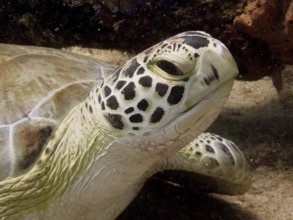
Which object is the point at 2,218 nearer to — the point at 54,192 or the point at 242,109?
the point at 54,192

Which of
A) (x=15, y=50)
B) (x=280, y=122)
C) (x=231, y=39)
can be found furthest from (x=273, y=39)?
(x=15, y=50)

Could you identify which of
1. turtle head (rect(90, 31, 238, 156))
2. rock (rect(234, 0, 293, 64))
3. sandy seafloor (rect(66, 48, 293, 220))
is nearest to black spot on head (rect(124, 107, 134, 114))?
turtle head (rect(90, 31, 238, 156))

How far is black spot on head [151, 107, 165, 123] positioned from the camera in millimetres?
1745

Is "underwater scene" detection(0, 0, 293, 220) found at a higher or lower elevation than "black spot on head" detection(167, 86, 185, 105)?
lower

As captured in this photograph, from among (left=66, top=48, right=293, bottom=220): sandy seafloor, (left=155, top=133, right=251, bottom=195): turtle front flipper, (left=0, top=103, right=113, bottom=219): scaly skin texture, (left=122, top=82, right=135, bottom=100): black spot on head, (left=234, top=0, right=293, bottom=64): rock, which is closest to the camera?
(left=122, top=82, right=135, bottom=100): black spot on head

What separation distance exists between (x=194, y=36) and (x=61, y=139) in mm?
970

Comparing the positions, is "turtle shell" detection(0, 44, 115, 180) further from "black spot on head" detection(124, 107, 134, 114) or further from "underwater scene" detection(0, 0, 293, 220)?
"black spot on head" detection(124, 107, 134, 114)

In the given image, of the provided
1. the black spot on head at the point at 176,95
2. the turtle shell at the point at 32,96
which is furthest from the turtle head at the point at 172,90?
the turtle shell at the point at 32,96

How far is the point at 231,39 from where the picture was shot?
11.4 ft

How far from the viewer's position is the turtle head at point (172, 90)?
5.52 feet

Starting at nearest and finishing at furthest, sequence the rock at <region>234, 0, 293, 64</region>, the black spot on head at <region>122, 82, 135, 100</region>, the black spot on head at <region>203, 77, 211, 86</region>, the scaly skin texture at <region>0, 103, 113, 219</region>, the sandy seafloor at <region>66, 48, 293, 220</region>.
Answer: the black spot on head at <region>203, 77, 211, 86</region> < the black spot on head at <region>122, 82, 135, 100</region> < the scaly skin texture at <region>0, 103, 113, 219</region> < the sandy seafloor at <region>66, 48, 293, 220</region> < the rock at <region>234, 0, 293, 64</region>

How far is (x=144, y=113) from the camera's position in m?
1.78

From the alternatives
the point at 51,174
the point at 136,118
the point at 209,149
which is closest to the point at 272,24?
the point at 209,149

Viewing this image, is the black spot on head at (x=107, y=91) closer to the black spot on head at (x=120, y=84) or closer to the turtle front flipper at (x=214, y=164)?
the black spot on head at (x=120, y=84)
